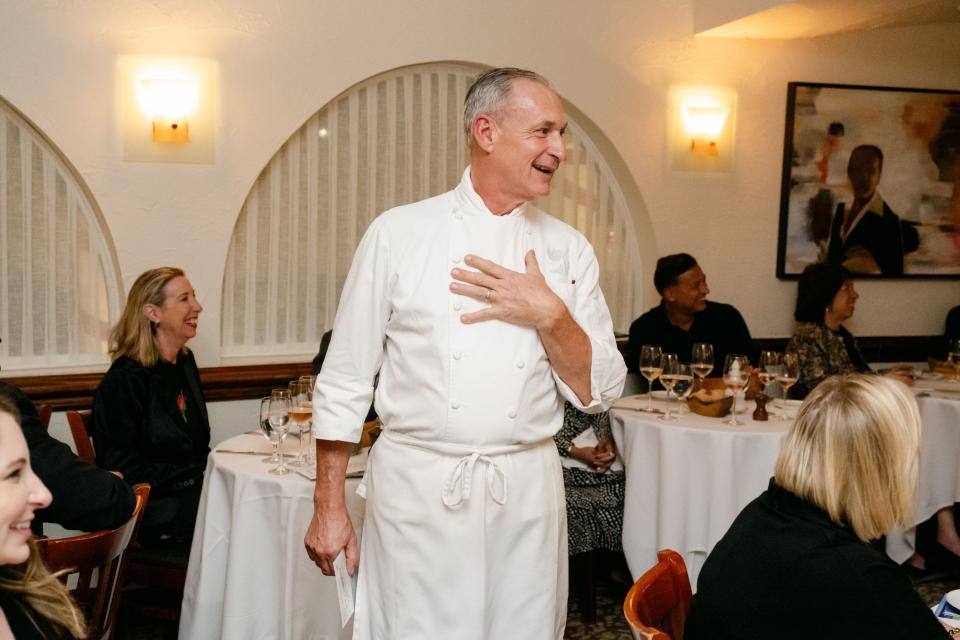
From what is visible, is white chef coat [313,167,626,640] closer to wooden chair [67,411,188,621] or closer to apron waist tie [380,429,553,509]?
apron waist tie [380,429,553,509]

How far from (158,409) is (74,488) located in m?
1.28

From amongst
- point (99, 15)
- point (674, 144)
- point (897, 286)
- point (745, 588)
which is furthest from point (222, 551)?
point (897, 286)

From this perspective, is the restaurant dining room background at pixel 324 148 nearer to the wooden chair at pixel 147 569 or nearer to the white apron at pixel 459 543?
the wooden chair at pixel 147 569

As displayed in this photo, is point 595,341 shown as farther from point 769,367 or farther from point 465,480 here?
point 769,367

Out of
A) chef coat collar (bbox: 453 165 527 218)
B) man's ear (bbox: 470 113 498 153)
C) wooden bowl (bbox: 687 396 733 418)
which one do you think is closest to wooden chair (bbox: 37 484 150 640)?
chef coat collar (bbox: 453 165 527 218)

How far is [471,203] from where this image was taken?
2.18 meters

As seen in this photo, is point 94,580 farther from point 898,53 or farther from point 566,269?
point 898,53

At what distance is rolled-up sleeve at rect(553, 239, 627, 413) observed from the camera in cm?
214

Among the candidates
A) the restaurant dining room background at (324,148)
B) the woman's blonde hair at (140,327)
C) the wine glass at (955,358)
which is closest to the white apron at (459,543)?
the woman's blonde hair at (140,327)

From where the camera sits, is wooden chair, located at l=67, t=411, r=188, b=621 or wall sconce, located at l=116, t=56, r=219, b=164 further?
wall sconce, located at l=116, t=56, r=219, b=164

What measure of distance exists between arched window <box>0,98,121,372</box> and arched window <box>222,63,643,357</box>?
607mm

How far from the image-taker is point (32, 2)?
4262 mm

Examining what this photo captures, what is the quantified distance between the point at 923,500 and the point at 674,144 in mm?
2366

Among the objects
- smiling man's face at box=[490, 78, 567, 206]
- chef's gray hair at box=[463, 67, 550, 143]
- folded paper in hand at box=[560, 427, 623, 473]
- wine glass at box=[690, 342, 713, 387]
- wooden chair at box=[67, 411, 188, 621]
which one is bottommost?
wooden chair at box=[67, 411, 188, 621]
